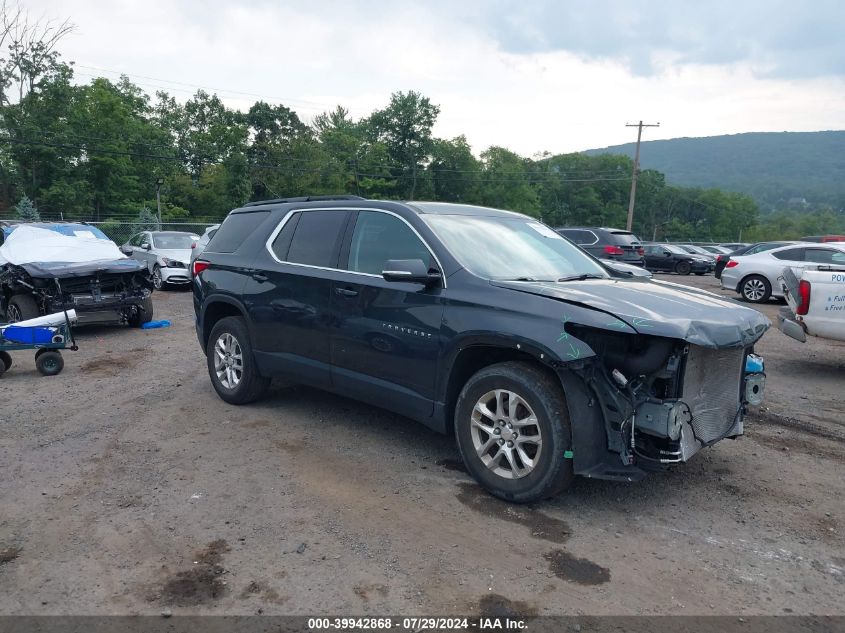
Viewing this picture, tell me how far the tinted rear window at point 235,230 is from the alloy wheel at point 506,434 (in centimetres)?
309

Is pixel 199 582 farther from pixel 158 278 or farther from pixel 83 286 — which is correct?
pixel 158 278

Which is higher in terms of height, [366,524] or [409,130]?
[409,130]

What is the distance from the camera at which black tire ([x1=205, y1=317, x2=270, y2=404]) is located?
5.75m

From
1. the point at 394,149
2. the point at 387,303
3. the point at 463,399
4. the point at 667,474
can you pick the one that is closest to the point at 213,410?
the point at 387,303

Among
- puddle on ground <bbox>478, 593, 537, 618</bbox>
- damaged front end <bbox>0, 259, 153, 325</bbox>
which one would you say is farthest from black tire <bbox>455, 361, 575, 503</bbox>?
damaged front end <bbox>0, 259, 153, 325</bbox>

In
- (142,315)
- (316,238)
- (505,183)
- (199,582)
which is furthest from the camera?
(505,183)

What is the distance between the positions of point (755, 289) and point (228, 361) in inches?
565

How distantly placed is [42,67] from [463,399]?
→ 154 ft

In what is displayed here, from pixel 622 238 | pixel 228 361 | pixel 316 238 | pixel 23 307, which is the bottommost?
pixel 23 307

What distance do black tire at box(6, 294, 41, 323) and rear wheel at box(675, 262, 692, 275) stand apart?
2743 cm

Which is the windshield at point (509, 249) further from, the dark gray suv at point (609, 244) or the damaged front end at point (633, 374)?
the dark gray suv at point (609, 244)

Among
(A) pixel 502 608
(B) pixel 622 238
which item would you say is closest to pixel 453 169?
(B) pixel 622 238

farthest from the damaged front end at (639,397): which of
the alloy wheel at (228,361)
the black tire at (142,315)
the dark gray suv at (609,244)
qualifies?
the dark gray suv at (609,244)

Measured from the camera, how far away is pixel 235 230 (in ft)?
20.3
